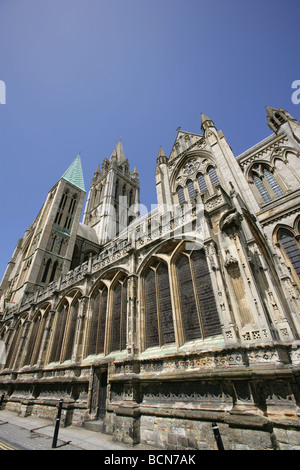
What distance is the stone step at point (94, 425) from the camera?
29.0ft

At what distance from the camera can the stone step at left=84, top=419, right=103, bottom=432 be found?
29.0 ft

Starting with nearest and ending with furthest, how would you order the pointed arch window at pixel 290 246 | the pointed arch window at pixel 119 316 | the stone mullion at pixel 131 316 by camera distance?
the stone mullion at pixel 131 316 → the pointed arch window at pixel 119 316 → the pointed arch window at pixel 290 246

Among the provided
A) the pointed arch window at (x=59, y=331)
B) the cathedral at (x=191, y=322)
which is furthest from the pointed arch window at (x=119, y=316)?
the pointed arch window at (x=59, y=331)

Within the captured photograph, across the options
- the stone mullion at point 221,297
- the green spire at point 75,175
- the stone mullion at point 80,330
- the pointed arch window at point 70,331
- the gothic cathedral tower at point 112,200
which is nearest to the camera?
the stone mullion at point 221,297

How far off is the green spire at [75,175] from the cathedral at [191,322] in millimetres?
19975

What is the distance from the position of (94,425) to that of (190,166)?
61.7 feet

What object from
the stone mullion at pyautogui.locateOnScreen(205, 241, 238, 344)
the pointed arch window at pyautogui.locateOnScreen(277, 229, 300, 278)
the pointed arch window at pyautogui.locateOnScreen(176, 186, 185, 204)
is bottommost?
the stone mullion at pyautogui.locateOnScreen(205, 241, 238, 344)

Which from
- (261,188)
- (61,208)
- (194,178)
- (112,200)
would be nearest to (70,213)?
(61,208)

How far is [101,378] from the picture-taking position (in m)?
10.4

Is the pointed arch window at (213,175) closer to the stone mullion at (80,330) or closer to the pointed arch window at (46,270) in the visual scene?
the stone mullion at (80,330)

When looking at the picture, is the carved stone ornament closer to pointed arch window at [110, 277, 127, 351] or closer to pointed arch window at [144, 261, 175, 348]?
pointed arch window at [144, 261, 175, 348]

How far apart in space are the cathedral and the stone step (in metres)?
0.13

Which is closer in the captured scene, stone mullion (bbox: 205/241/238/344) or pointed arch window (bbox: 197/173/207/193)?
stone mullion (bbox: 205/241/238/344)

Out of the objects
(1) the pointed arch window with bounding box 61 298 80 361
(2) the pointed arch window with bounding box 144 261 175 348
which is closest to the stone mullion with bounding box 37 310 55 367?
(1) the pointed arch window with bounding box 61 298 80 361
